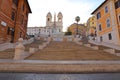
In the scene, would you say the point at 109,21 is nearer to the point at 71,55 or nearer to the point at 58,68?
the point at 71,55

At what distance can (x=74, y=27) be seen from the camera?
76.2 metres

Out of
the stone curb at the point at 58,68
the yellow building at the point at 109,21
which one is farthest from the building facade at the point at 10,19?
the yellow building at the point at 109,21

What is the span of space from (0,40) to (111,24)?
68.8 feet

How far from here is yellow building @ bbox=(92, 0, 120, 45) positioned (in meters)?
21.6

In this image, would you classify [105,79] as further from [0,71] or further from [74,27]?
[74,27]

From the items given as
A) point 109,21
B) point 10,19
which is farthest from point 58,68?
→ point 109,21

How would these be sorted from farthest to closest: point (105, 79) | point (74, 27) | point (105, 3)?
point (74, 27) → point (105, 3) → point (105, 79)

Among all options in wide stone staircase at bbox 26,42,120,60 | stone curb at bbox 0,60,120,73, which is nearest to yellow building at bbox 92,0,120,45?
wide stone staircase at bbox 26,42,120,60

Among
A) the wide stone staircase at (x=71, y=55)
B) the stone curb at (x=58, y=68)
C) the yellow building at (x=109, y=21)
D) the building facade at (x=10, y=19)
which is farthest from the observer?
the yellow building at (x=109, y=21)

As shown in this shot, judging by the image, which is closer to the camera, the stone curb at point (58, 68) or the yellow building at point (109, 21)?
the stone curb at point (58, 68)

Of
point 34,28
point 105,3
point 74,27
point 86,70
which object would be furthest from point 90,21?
point 86,70

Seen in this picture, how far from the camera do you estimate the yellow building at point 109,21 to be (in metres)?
21.6

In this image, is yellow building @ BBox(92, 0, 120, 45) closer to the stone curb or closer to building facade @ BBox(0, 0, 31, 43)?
the stone curb

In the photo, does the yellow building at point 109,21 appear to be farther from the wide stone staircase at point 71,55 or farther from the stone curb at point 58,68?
the stone curb at point 58,68
